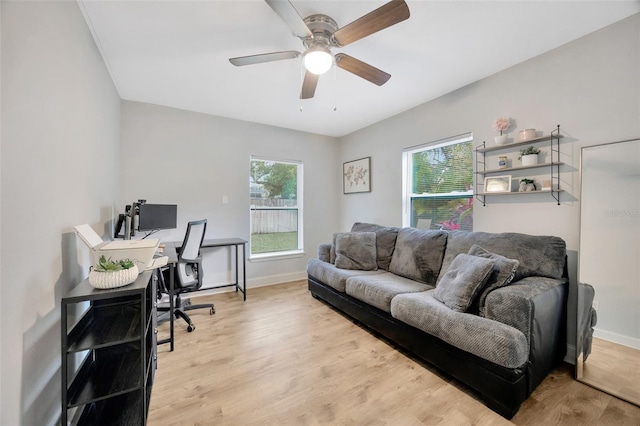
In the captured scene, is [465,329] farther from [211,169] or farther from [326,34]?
[211,169]

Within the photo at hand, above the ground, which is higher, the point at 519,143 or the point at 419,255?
the point at 519,143

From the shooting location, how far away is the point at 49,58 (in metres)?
1.25

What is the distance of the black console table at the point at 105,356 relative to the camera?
3.85ft

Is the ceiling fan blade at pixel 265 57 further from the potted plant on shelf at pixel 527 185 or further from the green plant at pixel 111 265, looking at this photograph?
the potted plant on shelf at pixel 527 185

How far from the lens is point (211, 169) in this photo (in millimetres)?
3674

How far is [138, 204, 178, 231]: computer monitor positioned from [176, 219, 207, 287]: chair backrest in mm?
536

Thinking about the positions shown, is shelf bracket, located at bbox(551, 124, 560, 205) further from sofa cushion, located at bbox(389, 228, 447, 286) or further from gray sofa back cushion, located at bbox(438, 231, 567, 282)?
sofa cushion, located at bbox(389, 228, 447, 286)

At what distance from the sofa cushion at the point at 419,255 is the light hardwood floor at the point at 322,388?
0.76 m

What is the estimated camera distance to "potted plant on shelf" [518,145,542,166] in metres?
2.23

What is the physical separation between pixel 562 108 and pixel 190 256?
3699 millimetres

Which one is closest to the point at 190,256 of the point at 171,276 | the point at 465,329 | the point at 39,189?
the point at 171,276

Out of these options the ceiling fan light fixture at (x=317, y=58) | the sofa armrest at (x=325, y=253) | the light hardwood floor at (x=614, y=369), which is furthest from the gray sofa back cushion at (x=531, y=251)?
the ceiling fan light fixture at (x=317, y=58)

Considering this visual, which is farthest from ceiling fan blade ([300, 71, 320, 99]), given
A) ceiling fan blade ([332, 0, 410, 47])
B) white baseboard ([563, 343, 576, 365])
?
white baseboard ([563, 343, 576, 365])

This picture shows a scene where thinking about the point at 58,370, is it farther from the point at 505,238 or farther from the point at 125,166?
the point at 505,238
